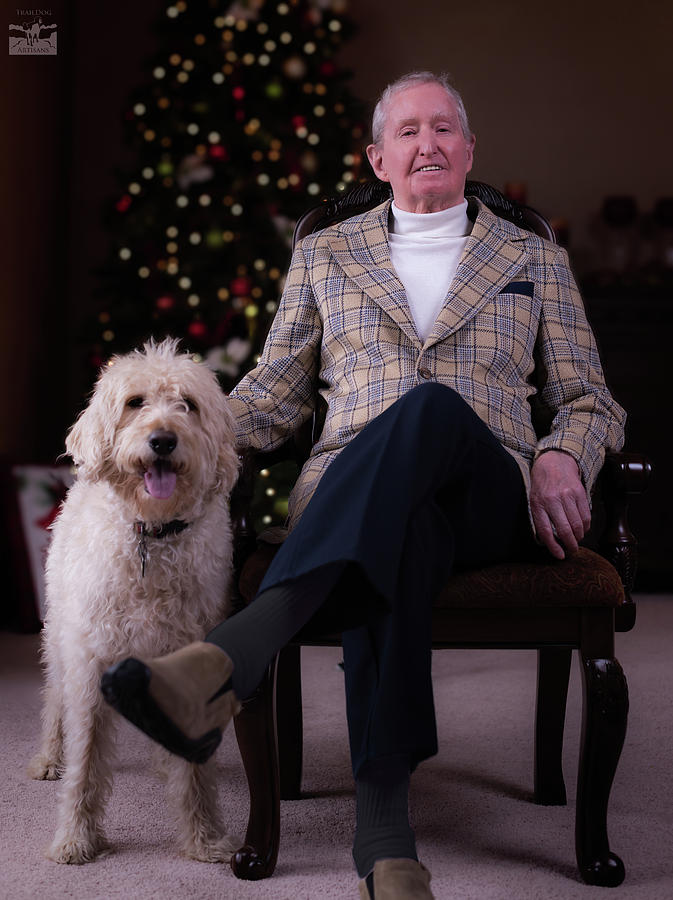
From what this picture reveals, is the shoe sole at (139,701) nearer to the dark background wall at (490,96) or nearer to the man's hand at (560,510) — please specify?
the man's hand at (560,510)

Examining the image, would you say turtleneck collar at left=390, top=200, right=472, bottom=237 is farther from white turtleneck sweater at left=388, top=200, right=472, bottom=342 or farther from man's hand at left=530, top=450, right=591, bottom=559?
man's hand at left=530, top=450, right=591, bottom=559

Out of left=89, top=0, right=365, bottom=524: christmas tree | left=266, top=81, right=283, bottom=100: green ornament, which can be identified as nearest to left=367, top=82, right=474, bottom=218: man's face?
left=89, top=0, right=365, bottom=524: christmas tree

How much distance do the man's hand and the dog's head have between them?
51cm

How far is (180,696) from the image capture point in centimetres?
105

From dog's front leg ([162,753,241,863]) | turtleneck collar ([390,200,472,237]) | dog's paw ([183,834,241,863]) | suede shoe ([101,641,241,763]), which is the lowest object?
dog's paw ([183,834,241,863])

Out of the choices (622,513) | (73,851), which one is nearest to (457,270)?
(622,513)

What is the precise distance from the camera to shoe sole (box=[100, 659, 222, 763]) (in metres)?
1.02

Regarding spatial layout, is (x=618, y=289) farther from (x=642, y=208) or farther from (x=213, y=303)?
(x=213, y=303)

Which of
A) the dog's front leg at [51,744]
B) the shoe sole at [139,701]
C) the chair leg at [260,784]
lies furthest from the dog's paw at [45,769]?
the shoe sole at [139,701]

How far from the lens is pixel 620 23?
15.5 ft

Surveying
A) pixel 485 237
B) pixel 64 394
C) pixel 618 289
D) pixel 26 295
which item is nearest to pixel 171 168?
pixel 26 295

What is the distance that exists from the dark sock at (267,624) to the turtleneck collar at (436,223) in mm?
945

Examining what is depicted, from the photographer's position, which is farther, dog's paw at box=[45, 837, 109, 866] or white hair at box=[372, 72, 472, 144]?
white hair at box=[372, 72, 472, 144]

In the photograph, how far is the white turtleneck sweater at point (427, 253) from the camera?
6.01ft
